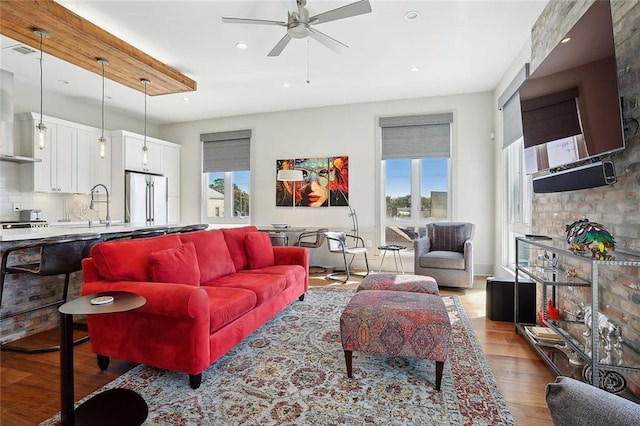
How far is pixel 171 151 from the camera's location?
6664 mm

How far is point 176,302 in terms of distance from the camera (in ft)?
6.09

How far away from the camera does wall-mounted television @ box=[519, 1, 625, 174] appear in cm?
178

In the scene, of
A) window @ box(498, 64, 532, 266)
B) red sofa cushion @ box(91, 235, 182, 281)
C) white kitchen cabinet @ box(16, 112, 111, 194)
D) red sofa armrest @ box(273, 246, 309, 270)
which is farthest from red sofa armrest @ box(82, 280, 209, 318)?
white kitchen cabinet @ box(16, 112, 111, 194)

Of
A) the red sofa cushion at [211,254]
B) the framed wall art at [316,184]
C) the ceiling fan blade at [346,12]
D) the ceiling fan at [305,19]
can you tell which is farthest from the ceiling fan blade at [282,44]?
the framed wall art at [316,184]

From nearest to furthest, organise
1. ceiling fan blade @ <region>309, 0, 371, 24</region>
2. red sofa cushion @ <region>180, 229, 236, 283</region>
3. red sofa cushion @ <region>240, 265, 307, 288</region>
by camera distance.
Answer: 1. ceiling fan blade @ <region>309, 0, 371, 24</region>
2. red sofa cushion @ <region>180, 229, 236, 283</region>
3. red sofa cushion @ <region>240, 265, 307, 288</region>

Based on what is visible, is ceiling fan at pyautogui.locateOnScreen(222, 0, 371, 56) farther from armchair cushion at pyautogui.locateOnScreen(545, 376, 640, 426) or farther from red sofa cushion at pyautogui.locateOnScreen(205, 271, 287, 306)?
armchair cushion at pyautogui.locateOnScreen(545, 376, 640, 426)

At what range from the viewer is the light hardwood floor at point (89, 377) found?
69.1 inches

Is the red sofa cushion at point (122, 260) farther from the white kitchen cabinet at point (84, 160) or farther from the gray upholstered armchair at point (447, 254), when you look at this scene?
the white kitchen cabinet at point (84, 160)

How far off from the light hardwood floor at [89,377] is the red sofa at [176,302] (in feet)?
0.69

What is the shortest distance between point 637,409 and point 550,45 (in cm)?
331

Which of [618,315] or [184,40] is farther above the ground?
[184,40]

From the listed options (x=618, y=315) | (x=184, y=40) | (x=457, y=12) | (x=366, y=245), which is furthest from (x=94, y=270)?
(x=366, y=245)

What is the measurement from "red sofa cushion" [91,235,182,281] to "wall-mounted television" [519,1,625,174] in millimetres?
3109

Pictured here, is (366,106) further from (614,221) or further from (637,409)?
(637,409)
